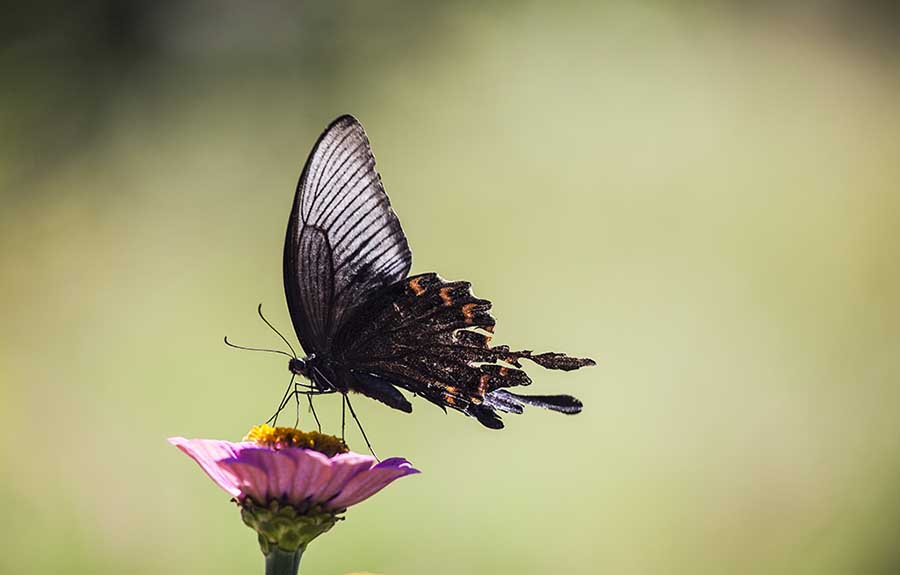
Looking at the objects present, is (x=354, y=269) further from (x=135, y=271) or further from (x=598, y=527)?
(x=135, y=271)

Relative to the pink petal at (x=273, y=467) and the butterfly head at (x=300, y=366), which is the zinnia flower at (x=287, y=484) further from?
the butterfly head at (x=300, y=366)

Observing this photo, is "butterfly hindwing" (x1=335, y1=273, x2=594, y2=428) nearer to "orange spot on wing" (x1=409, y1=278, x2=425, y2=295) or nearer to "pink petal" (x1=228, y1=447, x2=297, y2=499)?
"orange spot on wing" (x1=409, y1=278, x2=425, y2=295)

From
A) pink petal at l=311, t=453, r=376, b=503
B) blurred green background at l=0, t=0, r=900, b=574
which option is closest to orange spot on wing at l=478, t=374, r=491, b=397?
pink petal at l=311, t=453, r=376, b=503

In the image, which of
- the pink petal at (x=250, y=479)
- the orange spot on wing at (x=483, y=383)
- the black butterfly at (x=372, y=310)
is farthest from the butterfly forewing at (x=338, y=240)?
the pink petal at (x=250, y=479)

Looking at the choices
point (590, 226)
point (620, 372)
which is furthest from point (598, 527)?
point (590, 226)

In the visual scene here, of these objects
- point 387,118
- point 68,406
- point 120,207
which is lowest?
point 68,406

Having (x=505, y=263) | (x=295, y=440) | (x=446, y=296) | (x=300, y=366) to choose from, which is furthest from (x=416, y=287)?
(x=505, y=263)
